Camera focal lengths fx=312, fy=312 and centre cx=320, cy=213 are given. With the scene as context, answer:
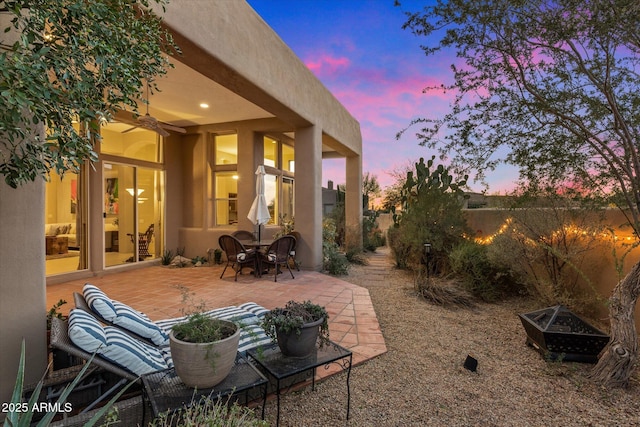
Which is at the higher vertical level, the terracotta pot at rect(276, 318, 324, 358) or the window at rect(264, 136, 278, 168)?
the window at rect(264, 136, 278, 168)

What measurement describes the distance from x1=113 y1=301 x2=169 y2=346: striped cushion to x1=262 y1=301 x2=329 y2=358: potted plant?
99 cm

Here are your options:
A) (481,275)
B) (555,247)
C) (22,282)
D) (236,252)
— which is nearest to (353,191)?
(236,252)

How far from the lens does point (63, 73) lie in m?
1.61

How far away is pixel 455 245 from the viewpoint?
22.2 feet

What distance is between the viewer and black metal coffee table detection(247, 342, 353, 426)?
2.07 m

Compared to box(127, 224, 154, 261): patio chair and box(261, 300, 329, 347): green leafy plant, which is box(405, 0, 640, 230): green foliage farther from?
box(127, 224, 154, 261): patio chair

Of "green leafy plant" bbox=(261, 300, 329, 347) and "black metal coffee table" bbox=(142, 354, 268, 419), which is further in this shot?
"green leafy plant" bbox=(261, 300, 329, 347)

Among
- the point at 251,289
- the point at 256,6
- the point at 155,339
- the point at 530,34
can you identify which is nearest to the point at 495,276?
the point at 530,34

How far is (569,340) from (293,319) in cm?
298

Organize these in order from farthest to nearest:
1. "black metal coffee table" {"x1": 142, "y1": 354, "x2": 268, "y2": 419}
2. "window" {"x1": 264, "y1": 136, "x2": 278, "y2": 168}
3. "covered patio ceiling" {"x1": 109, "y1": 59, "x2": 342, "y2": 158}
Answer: "window" {"x1": 264, "y1": 136, "x2": 278, "y2": 168} < "covered patio ceiling" {"x1": 109, "y1": 59, "x2": 342, "y2": 158} < "black metal coffee table" {"x1": 142, "y1": 354, "x2": 268, "y2": 419}

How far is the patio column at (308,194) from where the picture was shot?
276 inches

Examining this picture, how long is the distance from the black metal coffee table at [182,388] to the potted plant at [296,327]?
281 mm

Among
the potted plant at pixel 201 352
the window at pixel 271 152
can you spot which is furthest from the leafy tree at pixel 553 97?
the window at pixel 271 152

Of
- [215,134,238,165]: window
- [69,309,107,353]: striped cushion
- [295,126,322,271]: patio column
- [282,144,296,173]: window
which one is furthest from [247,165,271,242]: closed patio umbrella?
[69,309,107,353]: striped cushion
